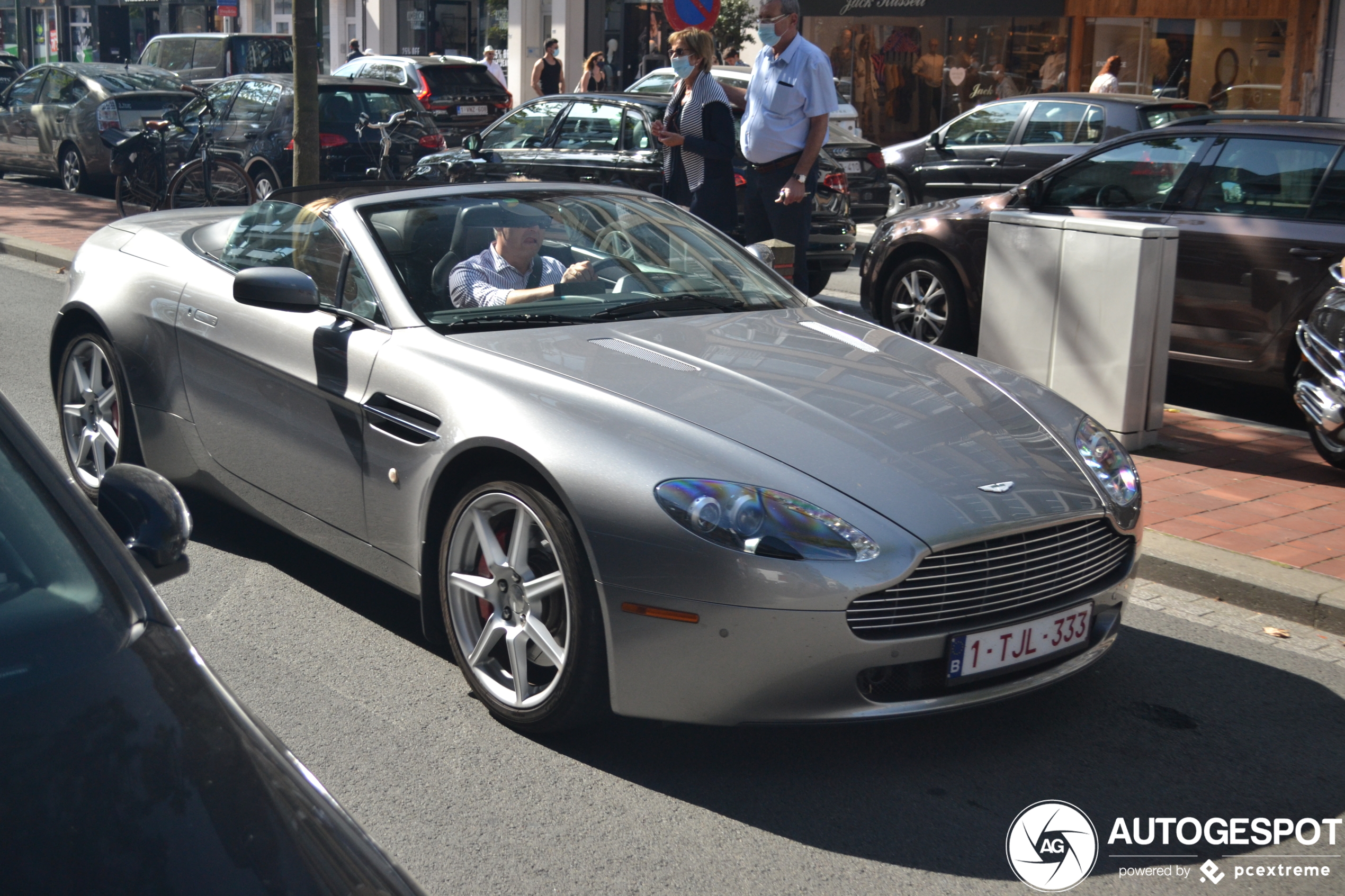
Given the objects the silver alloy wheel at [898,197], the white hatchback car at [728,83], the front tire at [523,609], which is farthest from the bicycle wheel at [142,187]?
the front tire at [523,609]

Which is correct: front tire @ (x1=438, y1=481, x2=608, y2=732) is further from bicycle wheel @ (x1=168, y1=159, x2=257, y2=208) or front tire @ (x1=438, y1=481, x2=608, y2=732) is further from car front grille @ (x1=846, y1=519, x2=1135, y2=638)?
bicycle wheel @ (x1=168, y1=159, x2=257, y2=208)

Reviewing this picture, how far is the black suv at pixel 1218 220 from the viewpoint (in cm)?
724

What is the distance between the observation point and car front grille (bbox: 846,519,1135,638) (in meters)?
3.28

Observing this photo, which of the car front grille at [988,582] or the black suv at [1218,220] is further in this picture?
the black suv at [1218,220]

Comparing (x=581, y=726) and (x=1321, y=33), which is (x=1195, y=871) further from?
(x=1321, y=33)

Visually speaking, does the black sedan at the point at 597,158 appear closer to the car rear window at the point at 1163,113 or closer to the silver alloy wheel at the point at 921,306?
the silver alloy wheel at the point at 921,306

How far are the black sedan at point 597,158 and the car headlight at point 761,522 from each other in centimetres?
763

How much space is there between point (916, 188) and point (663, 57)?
47.7 ft

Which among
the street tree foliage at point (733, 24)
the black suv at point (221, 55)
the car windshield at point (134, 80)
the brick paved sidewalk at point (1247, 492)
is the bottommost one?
the brick paved sidewalk at point (1247, 492)

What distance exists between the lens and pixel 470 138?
44.2 ft

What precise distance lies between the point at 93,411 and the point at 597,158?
754 centimetres

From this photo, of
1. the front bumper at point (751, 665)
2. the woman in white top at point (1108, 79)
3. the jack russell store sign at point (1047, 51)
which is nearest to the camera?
the front bumper at point (751, 665)

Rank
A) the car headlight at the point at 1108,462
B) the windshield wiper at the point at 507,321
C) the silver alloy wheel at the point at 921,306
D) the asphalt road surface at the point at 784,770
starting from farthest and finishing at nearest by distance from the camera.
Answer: the silver alloy wheel at the point at 921,306 → the windshield wiper at the point at 507,321 → the car headlight at the point at 1108,462 → the asphalt road surface at the point at 784,770

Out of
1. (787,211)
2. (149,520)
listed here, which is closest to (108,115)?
(787,211)
